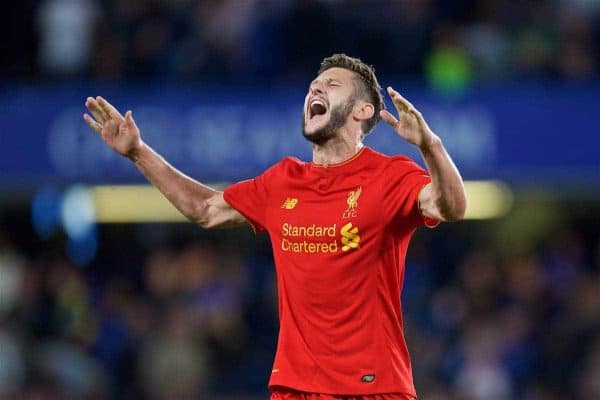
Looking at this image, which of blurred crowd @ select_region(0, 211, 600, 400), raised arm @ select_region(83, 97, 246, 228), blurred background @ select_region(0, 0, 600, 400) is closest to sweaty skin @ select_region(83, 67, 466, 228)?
raised arm @ select_region(83, 97, 246, 228)

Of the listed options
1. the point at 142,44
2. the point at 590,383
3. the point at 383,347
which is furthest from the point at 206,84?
the point at 383,347

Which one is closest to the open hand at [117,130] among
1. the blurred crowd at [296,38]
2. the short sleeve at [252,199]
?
the short sleeve at [252,199]

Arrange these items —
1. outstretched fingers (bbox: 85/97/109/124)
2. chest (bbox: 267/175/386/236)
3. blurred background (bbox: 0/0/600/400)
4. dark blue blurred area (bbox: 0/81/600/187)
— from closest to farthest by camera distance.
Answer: chest (bbox: 267/175/386/236), outstretched fingers (bbox: 85/97/109/124), blurred background (bbox: 0/0/600/400), dark blue blurred area (bbox: 0/81/600/187)

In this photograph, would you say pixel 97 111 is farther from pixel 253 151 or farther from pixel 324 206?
pixel 253 151

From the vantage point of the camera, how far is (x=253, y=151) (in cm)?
1289

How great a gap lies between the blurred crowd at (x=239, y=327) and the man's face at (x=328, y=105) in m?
5.16

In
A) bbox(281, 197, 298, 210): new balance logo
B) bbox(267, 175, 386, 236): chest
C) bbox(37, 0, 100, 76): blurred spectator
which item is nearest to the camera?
bbox(267, 175, 386, 236): chest

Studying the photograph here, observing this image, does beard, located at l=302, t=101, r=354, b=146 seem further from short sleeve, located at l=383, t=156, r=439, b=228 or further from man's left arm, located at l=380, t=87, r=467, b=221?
man's left arm, located at l=380, t=87, r=467, b=221

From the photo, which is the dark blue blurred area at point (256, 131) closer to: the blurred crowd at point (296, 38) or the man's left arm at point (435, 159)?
the blurred crowd at point (296, 38)

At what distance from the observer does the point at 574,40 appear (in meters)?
12.9

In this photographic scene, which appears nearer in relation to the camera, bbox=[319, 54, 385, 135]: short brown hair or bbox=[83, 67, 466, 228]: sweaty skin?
bbox=[83, 67, 466, 228]: sweaty skin

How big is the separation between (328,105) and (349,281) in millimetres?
869

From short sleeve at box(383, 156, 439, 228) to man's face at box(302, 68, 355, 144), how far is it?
0.37m

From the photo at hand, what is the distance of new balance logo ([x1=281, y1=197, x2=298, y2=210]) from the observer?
6.39m
